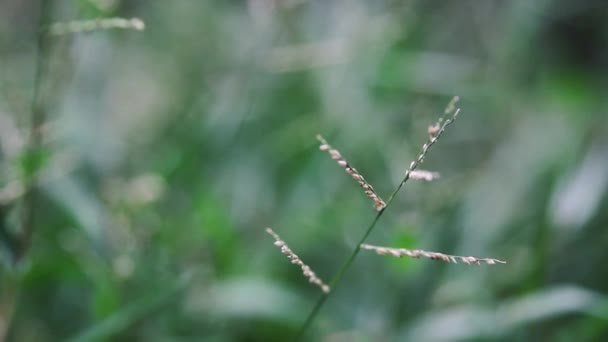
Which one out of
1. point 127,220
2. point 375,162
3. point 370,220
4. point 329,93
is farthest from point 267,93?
point 127,220

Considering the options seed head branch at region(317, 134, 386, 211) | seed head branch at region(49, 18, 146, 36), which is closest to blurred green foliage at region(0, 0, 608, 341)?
seed head branch at region(49, 18, 146, 36)

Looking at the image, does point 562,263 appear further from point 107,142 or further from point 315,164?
point 107,142

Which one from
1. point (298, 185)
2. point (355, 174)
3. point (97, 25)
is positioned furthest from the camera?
point (298, 185)

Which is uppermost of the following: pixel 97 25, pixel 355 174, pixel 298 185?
pixel 298 185

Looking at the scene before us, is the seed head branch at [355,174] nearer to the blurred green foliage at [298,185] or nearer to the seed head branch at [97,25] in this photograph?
the seed head branch at [97,25]

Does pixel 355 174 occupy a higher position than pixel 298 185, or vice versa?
pixel 298 185

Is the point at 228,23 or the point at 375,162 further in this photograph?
the point at 228,23

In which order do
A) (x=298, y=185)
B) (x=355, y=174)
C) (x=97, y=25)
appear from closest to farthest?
(x=355, y=174), (x=97, y=25), (x=298, y=185)

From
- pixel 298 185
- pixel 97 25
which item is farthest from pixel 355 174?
pixel 298 185

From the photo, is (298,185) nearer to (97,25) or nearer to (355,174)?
(97,25)

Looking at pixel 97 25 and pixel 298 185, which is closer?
pixel 97 25
